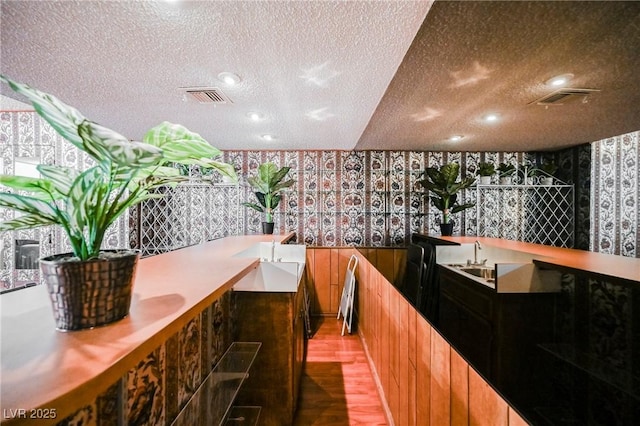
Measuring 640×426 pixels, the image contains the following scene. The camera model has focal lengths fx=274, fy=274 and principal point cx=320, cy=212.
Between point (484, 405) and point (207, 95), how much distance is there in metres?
2.46

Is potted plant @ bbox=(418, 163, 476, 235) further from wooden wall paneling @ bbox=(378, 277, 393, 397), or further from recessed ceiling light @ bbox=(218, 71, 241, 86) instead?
recessed ceiling light @ bbox=(218, 71, 241, 86)

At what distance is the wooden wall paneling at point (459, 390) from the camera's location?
839 mm

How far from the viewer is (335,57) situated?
167 cm

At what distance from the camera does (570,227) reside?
12.4 feet

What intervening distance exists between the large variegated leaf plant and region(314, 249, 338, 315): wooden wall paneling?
3.35m

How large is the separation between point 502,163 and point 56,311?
4917 mm

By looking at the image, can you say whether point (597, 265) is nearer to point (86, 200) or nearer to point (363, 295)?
point (363, 295)

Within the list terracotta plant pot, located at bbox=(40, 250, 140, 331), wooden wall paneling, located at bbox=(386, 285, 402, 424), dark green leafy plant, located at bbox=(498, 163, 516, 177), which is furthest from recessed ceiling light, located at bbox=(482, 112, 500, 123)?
terracotta plant pot, located at bbox=(40, 250, 140, 331)

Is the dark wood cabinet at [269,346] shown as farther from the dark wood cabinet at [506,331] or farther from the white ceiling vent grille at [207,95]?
the white ceiling vent grille at [207,95]

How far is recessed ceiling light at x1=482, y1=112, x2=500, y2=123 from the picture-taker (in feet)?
8.37

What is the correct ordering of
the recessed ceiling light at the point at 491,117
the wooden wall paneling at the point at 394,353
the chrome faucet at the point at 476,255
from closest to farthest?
the wooden wall paneling at the point at 394,353 → the recessed ceiling light at the point at 491,117 → the chrome faucet at the point at 476,255

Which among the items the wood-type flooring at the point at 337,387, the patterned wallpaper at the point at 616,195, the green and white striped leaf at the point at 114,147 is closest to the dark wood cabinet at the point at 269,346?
the wood-type flooring at the point at 337,387

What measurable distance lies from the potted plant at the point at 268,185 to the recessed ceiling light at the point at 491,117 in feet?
7.42

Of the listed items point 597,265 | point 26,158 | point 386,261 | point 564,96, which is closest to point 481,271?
point 597,265
